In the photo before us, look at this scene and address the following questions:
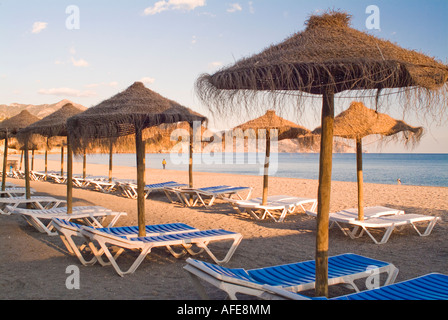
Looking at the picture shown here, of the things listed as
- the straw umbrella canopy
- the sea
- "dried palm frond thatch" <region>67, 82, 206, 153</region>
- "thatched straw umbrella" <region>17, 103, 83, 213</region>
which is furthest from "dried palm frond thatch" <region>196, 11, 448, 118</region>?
the sea

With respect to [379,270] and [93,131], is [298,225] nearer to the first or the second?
[379,270]

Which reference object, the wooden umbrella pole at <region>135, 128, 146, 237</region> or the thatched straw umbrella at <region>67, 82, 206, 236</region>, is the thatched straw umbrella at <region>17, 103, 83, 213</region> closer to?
the thatched straw umbrella at <region>67, 82, 206, 236</region>

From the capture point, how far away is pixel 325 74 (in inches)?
123

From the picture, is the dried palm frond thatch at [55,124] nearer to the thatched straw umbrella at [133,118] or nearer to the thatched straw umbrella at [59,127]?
the thatched straw umbrella at [59,127]

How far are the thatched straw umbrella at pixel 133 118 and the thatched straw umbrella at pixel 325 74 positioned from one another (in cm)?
201

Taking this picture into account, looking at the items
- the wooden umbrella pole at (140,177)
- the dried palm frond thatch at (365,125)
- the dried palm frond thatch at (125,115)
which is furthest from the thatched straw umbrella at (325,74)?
the dried palm frond thatch at (365,125)

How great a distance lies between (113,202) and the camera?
1149 cm

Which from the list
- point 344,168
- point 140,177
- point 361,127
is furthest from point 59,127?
point 344,168

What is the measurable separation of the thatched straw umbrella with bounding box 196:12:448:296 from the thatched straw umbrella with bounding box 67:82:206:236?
2.01 meters

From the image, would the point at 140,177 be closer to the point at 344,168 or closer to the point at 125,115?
the point at 125,115

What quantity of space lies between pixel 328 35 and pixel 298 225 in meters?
5.61

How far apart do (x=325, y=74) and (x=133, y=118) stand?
2.86 meters
